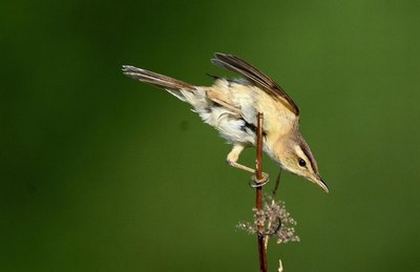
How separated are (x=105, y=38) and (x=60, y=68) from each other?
0.65 feet

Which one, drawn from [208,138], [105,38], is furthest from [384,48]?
[105,38]

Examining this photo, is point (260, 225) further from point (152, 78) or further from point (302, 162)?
point (152, 78)

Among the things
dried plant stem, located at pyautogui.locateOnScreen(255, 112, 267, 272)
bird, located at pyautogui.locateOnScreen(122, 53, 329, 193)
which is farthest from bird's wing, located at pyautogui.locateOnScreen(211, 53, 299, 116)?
dried plant stem, located at pyautogui.locateOnScreen(255, 112, 267, 272)

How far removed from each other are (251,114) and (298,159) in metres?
0.13

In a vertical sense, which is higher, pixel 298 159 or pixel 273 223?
pixel 298 159

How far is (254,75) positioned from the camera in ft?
5.79

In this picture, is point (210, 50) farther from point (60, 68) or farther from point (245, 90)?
point (245, 90)

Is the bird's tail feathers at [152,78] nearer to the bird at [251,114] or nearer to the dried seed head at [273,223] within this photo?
the bird at [251,114]

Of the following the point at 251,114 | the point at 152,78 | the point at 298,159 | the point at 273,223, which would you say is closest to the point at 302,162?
the point at 298,159

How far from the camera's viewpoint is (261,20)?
3.08m

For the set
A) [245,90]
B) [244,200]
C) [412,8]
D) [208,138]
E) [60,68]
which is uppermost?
[412,8]

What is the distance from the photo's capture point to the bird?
1837 millimetres

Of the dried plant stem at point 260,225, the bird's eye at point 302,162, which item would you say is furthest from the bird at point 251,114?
the dried plant stem at point 260,225

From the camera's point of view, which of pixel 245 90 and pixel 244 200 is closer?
pixel 245 90
